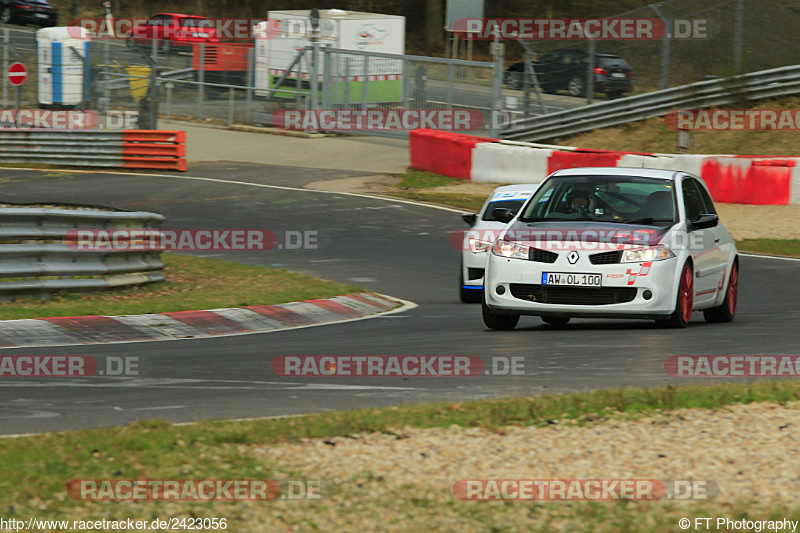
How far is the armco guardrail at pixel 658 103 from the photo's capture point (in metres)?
27.4

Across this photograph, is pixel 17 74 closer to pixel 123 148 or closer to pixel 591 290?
pixel 123 148

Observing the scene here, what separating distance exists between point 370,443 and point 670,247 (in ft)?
16.9

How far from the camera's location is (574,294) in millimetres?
10125

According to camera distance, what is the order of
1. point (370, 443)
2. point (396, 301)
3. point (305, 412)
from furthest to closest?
point (396, 301)
point (305, 412)
point (370, 443)

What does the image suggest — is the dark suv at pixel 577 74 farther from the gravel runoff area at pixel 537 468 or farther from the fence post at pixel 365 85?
the gravel runoff area at pixel 537 468

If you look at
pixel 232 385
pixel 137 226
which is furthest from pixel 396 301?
pixel 232 385

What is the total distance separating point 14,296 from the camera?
11.4 metres

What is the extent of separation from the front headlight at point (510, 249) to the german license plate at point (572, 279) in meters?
0.30

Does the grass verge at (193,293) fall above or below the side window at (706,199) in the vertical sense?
below

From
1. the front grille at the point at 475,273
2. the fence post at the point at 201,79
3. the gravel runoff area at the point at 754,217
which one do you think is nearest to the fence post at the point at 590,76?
the gravel runoff area at the point at 754,217

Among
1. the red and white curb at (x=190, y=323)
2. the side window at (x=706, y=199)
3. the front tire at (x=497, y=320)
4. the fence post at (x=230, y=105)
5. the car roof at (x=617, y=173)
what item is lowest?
the red and white curb at (x=190, y=323)

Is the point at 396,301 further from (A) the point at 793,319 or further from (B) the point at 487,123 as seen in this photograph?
(B) the point at 487,123

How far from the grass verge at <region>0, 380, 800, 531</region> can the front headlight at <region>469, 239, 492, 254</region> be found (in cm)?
619

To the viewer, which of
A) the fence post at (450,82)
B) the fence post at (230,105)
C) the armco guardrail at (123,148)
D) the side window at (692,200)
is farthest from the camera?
the fence post at (230,105)
